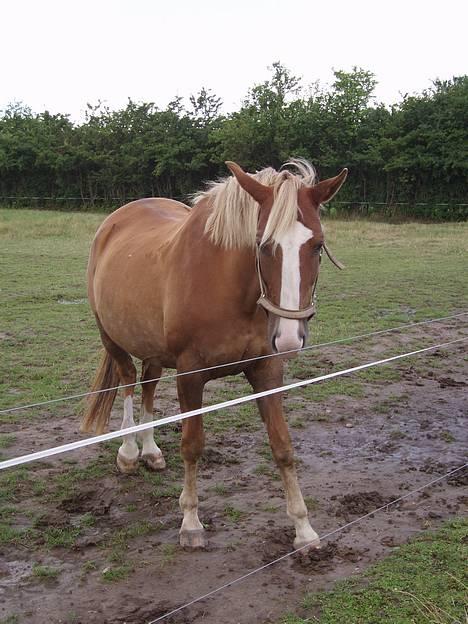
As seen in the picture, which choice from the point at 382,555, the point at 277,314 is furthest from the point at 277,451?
the point at 277,314

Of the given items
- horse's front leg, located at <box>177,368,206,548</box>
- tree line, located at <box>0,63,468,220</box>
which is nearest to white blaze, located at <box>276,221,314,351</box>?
horse's front leg, located at <box>177,368,206,548</box>

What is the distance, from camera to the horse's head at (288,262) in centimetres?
289

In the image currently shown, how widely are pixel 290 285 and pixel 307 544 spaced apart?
1.43m

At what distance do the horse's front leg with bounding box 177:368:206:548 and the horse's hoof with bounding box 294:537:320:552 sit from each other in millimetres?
510

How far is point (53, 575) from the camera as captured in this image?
323cm

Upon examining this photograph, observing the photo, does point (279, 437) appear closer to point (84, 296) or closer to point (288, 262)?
point (288, 262)

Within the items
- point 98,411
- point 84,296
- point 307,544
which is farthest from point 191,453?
point 84,296

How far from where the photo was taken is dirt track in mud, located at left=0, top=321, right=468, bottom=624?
299cm

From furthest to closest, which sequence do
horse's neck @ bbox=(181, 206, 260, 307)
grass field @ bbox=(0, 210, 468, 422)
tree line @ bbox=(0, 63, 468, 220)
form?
tree line @ bbox=(0, 63, 468, 220) → grass field @ bbox=(0, 210, 468, 422) → horse's neck @ bbox=(181, 206, 260, 307)

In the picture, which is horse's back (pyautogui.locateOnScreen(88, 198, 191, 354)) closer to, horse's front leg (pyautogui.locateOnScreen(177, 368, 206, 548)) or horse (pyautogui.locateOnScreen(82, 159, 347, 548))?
horse (pyautogui.locateOnScreen(82, 159, 347, 548))

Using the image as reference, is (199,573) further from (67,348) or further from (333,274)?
(333,274)

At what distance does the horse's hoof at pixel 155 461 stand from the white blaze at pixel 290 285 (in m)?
2.04

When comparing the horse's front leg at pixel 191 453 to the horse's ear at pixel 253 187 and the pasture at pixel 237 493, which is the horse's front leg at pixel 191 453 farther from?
the horse's ear at pixel 253 187

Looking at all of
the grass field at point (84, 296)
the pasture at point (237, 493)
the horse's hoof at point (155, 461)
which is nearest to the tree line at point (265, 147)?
the grass field at point (84, 296)
